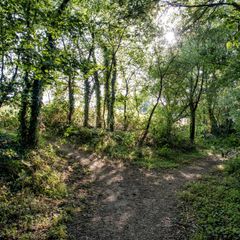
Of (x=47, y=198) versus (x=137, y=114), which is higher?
(x=137, y=114)

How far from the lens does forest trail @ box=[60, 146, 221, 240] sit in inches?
256

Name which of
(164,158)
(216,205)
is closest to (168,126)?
Result: (164,158)

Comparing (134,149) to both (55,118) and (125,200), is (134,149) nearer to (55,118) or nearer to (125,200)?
(55,118)

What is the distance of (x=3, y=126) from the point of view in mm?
14648

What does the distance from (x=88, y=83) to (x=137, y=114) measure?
265 inches

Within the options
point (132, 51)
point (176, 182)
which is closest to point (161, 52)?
point (132, 51)

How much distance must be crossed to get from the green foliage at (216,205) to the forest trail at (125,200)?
20.3 inches

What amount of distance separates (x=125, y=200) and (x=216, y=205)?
9.45 ft

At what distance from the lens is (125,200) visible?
28.4ft

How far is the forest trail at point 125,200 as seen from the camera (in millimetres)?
6504

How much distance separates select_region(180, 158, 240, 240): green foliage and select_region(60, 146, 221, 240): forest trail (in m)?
0.52

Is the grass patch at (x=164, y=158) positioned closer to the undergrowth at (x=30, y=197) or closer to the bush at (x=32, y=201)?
the undergrowth at (x=30, y=197)

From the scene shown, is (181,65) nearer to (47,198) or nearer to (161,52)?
(161,52)

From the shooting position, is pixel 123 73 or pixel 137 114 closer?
pixel 123 73
